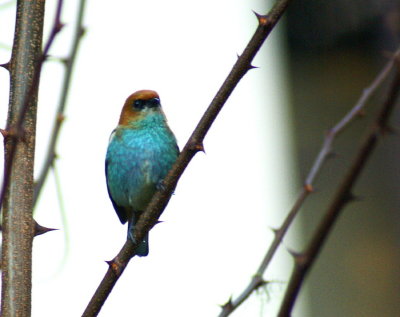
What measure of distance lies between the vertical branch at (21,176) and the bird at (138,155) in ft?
5.60

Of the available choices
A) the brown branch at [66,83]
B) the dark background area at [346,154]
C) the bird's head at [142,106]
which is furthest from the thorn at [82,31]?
the dark background area at [346,154]

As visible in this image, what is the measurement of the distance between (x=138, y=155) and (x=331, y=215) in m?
2.38

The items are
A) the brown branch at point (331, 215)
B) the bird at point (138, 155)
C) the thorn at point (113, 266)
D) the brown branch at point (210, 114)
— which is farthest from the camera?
the bird at point (138, 155)

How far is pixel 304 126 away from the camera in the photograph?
7.69 metres

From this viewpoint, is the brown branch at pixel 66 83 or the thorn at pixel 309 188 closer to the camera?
the thorn at pixel 309 188

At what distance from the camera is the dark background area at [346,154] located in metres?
6.64

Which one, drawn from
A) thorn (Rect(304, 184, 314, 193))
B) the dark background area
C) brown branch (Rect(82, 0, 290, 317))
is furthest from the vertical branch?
the dark background area

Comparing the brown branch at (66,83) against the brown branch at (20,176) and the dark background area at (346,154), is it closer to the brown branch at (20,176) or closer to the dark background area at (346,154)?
the brown branch at (20,176)

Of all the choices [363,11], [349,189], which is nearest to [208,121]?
[349,189]

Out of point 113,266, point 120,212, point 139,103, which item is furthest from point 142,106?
point 113,266

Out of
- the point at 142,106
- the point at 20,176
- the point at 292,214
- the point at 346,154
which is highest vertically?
the point at 346,154

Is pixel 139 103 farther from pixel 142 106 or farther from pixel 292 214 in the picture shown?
pixel 292 214

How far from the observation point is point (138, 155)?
14.2ft

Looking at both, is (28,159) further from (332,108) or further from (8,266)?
(332,108)
